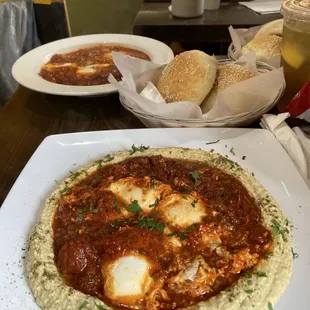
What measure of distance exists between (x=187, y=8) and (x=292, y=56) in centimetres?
268

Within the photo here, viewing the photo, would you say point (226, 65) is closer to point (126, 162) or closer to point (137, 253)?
point (126, 162)

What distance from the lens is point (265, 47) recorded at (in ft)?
10.7

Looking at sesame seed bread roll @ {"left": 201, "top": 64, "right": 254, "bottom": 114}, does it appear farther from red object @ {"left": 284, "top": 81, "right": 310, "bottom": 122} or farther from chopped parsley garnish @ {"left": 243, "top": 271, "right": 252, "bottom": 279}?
chopped parsley garnish @ {"left": 243, "top": 271, "right": 252, "bottom": 279}

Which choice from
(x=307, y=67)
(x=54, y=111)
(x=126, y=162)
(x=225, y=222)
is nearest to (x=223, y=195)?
(x=225, y=222)

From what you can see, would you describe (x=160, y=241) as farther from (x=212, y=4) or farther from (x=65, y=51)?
(x=212, y=4)

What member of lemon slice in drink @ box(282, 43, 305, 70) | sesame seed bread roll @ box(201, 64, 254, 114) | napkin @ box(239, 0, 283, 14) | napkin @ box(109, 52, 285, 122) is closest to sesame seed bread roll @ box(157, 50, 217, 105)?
sesame seed bread roll @ box(201, 64, 254, 114)

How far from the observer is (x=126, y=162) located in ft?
7.87

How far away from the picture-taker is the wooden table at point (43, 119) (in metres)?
2.74

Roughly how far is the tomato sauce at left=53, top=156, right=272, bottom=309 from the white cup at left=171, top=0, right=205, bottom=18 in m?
3.34

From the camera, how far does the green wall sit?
682cm

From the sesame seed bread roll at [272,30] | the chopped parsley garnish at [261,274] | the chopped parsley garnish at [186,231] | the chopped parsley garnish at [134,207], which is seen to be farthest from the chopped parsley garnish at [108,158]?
the sesame seed bread roll at [272,30]

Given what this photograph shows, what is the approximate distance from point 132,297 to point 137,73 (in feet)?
5.90

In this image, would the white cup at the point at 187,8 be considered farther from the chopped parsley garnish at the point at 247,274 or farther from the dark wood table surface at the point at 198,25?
the chopped parsley garnish at the point at 247,274

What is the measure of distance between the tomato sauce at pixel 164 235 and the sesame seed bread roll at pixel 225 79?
0.65 meters
